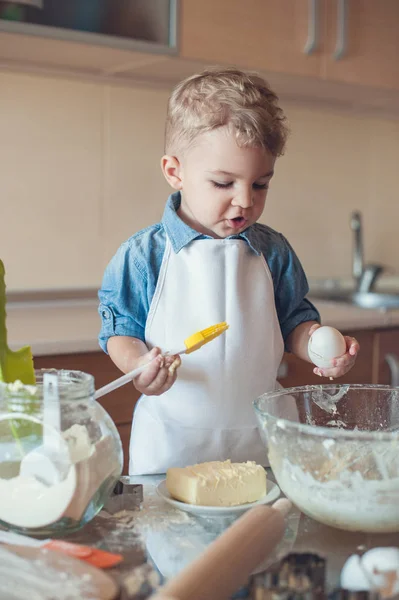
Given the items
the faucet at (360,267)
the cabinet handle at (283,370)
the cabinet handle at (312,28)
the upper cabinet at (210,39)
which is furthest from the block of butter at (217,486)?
the faucet at (360,267)

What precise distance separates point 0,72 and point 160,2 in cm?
44

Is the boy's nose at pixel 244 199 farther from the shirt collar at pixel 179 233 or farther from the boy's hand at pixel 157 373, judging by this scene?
the boy's hand at pixel 157 373

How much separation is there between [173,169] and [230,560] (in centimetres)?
71

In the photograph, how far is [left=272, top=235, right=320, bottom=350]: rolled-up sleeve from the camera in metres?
1.27

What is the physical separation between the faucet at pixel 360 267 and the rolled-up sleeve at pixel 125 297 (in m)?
1.56

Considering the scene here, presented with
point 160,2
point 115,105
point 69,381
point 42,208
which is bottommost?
point 69,381

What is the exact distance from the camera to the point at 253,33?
203 cm

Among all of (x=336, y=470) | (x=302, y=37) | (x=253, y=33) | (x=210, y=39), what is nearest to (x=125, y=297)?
(x=336, y=470)

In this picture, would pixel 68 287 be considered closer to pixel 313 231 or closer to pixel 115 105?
pixel 115 105

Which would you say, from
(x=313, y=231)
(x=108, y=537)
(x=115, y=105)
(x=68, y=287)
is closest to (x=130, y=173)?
(x=115, y=105)

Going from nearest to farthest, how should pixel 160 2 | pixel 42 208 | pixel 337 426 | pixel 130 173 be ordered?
pixel 337 426 < pixel 160 2 < pixel 42 208 < pixel 130 173

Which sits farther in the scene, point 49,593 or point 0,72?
point 0,72

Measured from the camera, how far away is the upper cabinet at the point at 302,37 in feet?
6.40

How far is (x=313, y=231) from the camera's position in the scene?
2.63 meters
